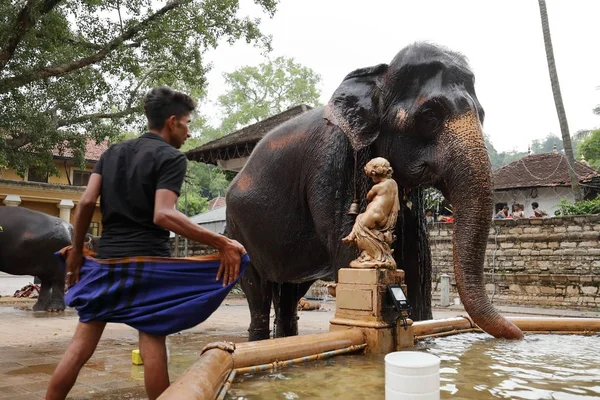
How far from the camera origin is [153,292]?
7.68 feet

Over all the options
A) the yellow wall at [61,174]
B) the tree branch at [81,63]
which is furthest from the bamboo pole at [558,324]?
the yellow wall at [61,174]

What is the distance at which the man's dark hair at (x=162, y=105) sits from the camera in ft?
8.36

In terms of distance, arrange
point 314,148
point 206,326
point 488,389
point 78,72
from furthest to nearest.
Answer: point 78,72 < point 206,326 < point 314,148 < point 488,389

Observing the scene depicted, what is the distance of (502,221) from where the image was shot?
14.2 meters

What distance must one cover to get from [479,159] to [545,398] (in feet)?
6.93

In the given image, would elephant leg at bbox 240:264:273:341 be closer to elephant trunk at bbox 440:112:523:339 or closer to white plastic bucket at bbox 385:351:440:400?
elephant trunk at bbox 440:112:523:339

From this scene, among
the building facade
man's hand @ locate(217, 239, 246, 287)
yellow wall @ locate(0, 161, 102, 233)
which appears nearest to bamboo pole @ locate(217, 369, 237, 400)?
man's hand @ locate(217, 239, 246, 287)

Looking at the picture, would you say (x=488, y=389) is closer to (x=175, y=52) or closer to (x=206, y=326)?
(x=206, y=326)

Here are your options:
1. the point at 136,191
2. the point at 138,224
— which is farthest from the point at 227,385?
the point at 136,191

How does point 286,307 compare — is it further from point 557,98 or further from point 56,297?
point 557,98

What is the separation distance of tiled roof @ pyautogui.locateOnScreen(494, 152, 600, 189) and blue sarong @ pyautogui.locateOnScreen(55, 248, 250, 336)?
22.1 metres

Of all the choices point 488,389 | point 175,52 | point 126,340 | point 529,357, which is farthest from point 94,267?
point 175,52

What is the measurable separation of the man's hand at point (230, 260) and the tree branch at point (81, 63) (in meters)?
8.88

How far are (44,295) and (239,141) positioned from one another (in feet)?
21.4
